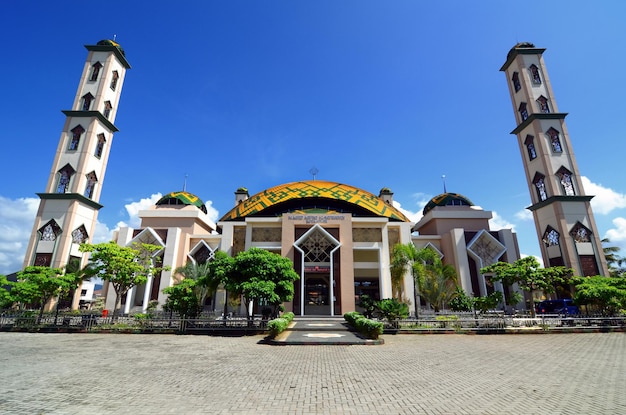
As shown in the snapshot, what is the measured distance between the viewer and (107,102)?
3394 centimetres

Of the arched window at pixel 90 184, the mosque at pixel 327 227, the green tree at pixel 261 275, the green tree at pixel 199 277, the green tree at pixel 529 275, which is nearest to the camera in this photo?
the green tree at pixel 261 275

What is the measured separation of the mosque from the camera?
94.6 ft

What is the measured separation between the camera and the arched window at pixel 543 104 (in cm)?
3472

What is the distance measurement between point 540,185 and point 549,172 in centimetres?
185

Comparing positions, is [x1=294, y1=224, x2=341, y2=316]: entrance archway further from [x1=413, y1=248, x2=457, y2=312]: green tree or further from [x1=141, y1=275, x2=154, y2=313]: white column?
[x1=141, y1=275, x2=154, y2=313]: white column

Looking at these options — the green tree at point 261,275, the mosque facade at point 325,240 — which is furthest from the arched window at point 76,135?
the green tree at point 261,275

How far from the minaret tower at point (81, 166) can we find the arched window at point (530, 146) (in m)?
48.5

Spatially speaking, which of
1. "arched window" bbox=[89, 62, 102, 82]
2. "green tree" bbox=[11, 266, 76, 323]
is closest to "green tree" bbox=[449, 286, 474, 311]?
"green tree" bbox=[11, 266, 76, 323]

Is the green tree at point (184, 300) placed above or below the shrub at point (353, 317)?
above

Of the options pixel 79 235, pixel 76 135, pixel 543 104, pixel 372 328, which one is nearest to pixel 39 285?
pixel 79 235

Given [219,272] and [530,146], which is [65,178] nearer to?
[219,272]

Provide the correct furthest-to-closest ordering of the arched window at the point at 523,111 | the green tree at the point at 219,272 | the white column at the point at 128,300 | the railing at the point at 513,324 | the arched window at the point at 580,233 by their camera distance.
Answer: the arched window at the point at 523,111 → the arched window at the point at 580,233 → the white column at the point at 128,300 → the green tree at the point at 219,272 → the railing at the point at 513,324

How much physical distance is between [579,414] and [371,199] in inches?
1474

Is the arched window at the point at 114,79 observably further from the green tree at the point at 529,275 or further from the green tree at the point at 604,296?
the green tree at the point at 604,296
